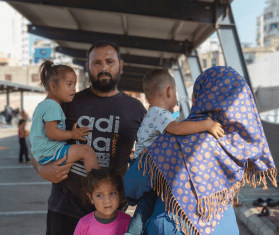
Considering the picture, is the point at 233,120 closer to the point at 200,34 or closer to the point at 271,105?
the point at 200,34

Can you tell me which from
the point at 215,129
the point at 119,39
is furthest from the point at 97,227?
the point at 119,39

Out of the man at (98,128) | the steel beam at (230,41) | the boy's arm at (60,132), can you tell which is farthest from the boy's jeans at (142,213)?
the steel beam at (230,41)

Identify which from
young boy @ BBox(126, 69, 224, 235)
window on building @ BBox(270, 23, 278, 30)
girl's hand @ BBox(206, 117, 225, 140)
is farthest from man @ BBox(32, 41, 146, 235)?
window on building @ BBox(270, 23, 278, 30)

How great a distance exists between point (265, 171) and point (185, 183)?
1.55 ft

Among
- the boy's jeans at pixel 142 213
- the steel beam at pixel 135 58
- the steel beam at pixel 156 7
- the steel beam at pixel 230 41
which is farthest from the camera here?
the steel beam at pixel 135 58

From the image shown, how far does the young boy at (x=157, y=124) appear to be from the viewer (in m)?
Answer: 1.75

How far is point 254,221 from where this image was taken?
4.89 meters

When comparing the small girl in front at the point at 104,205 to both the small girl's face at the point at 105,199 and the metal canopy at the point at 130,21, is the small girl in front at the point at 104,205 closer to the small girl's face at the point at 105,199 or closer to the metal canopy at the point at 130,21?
the small girl's face at the point at 105,199

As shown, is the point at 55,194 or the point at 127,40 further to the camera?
the point at 127,40

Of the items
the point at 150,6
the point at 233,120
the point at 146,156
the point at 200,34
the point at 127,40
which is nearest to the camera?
the point at 233,120

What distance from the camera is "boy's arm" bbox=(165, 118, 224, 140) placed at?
1716mm

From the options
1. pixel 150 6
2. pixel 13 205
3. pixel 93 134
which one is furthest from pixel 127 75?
pixel 93 134

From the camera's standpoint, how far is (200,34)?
940 centimetres

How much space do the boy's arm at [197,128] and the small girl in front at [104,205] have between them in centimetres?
69
